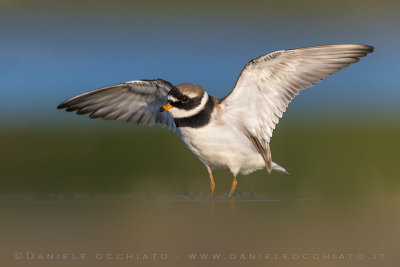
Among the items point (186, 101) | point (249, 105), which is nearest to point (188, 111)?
point (186, 101)

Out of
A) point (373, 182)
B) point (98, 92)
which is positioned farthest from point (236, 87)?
point (373, 182)

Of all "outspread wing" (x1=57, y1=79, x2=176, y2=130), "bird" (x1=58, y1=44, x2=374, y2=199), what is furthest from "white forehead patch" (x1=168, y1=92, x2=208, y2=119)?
"outspread wing" (x1=57, y1=79, x2=176, y2=130)

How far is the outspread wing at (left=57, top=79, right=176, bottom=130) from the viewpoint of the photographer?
1212cm

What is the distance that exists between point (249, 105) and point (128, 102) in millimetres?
3025

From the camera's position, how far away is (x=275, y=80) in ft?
36.4

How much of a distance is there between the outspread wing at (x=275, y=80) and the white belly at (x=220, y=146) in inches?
13.1

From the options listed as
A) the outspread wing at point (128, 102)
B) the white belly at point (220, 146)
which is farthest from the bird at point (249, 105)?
the outspread wing at point (128, 102)

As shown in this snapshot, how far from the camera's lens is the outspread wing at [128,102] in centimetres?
1212

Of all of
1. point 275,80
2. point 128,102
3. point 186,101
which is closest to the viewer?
point 186,101

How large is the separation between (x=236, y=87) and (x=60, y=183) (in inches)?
196

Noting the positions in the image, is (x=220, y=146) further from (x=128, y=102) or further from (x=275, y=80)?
(x=128, y=102)

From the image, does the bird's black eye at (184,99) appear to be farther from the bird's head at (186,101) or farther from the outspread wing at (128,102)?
the outspread wing at (128,102)

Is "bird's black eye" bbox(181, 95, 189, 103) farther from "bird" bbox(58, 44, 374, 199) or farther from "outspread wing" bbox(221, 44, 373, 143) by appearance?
"outspread wing" bbox(221, 44, 373, 143)

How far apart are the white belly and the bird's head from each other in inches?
12.7
